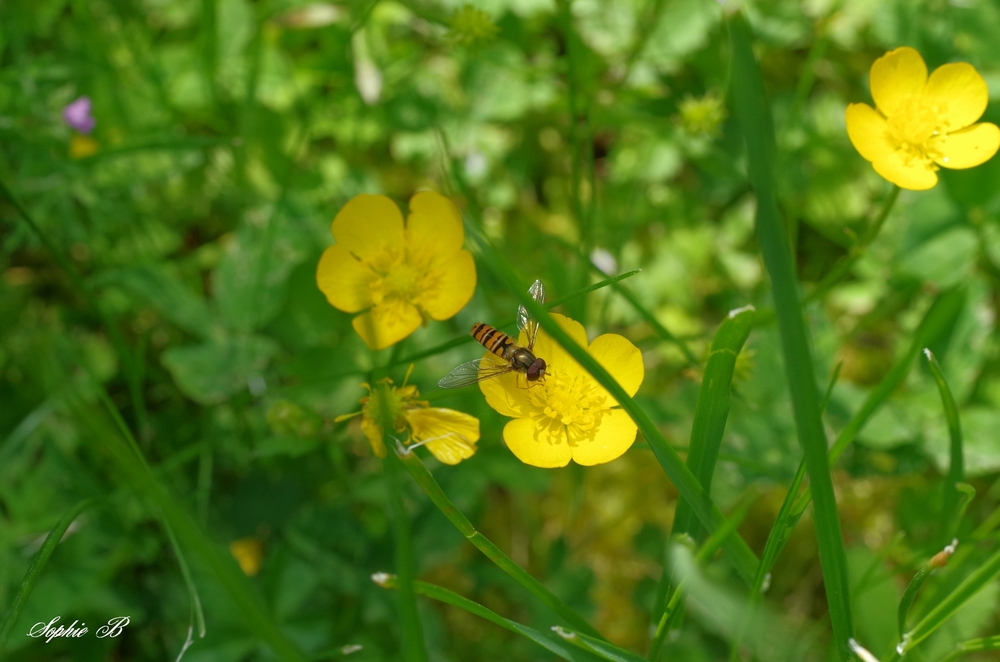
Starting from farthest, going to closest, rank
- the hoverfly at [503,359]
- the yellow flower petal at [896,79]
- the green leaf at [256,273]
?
the green leaf at [256,273] → the yellow flower petal at [896,79] → the hoverfly at [503,359]

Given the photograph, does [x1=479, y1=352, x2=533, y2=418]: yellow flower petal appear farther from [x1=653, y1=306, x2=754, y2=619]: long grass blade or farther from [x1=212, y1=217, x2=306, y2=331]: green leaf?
[x1=212, y1=217, x2=306, y2=331]: green leaf

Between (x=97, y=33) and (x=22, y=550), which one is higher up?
(x=97, y=33)

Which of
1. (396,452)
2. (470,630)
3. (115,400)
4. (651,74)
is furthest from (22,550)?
(651,74)

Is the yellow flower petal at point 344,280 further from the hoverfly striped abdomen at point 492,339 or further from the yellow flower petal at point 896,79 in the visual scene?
the yellow flower petal at point 896,79

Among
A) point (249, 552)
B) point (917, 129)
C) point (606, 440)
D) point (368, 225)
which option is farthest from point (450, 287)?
point (249, 552)

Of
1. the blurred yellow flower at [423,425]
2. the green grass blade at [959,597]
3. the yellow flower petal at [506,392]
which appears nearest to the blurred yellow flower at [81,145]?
the blurred yellow flower at [423,425]

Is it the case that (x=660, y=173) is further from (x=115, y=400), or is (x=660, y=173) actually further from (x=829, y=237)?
(x=115, y=400)

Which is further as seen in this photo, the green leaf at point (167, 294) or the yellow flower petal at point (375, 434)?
the green leaf at point (167, 294)
